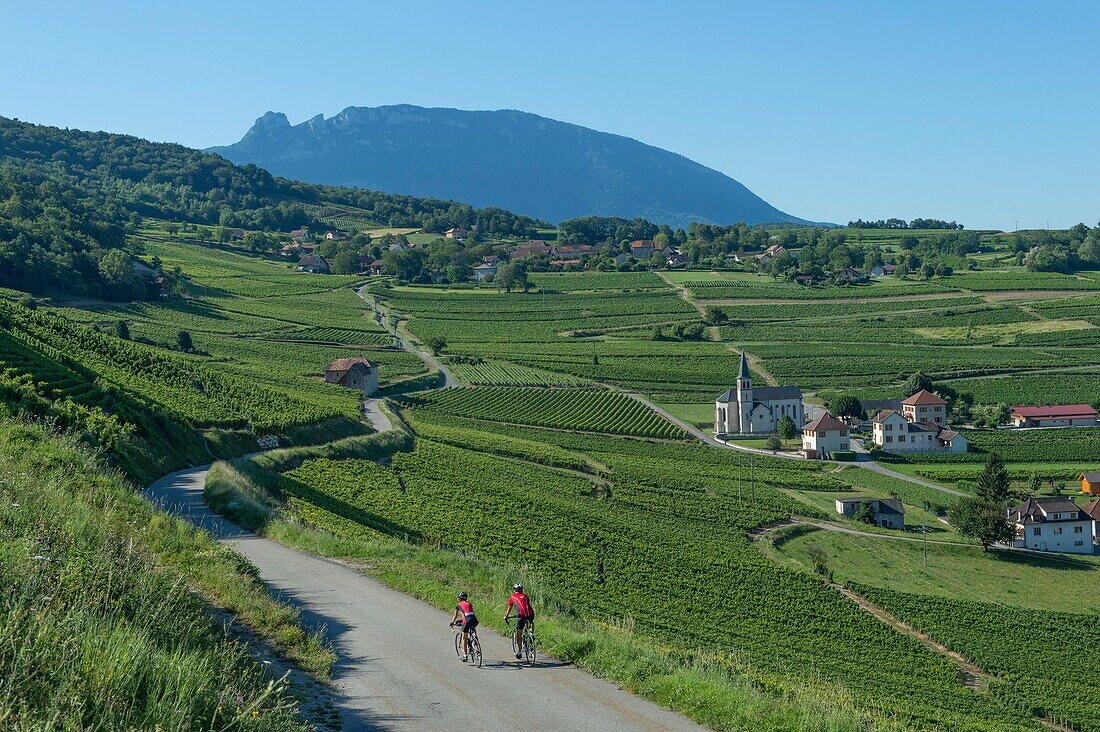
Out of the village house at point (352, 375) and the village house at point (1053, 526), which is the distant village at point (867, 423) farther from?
the village house at point (352, 375)

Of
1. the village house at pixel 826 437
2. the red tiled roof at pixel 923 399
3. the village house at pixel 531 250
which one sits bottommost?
the village house at pixel 826 437

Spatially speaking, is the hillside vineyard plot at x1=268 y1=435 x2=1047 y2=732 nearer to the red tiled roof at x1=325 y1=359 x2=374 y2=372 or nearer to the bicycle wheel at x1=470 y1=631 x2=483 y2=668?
the bicycle wheel at x1=470 y1=631 x2=483 y2=668

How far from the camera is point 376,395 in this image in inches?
2997

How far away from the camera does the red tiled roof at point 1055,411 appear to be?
78.5 metres

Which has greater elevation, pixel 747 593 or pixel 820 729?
pixel 820 729

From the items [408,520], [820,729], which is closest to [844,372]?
[408,520]

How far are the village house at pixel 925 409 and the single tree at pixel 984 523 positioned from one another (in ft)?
88.6

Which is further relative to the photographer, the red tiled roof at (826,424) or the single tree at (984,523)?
the red tiled roof at (826,424)

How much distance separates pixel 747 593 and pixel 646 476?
23.3m

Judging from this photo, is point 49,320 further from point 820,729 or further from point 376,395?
point 820,729

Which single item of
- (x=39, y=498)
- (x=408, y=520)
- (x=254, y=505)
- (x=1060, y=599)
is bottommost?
(x=1060, y=599)

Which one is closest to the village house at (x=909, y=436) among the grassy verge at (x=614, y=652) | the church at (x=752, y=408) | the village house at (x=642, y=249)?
the church at (x=752, y=408)

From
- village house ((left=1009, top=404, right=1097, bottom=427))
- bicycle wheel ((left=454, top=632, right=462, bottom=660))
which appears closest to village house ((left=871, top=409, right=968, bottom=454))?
village house ((left=1009, top=404, right=1097, bottom=427))

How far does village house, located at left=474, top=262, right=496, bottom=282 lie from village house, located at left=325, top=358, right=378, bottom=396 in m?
68.4
